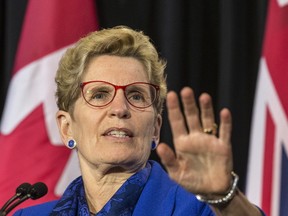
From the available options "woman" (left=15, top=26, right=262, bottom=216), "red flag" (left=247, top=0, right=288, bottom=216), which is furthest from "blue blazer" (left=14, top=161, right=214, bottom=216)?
"red flag" (left=247, top=0, right=288, bottom=216)

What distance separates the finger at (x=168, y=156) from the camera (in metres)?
1.55

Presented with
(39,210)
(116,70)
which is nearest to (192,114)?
(116,70)

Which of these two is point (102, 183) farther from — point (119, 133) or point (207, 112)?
point (207, 112)

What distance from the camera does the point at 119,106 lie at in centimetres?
203

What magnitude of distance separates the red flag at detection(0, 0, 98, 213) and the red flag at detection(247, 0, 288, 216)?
785mm

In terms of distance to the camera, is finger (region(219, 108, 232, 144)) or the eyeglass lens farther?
the eyeglass lens

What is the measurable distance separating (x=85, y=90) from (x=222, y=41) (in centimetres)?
103

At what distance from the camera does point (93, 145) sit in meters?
2.06

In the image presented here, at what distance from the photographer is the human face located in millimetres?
2018

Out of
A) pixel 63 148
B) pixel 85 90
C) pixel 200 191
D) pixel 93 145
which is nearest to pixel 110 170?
pixel 93 145

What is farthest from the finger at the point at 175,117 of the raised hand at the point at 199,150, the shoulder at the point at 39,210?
the shoulder at the point at 39,210

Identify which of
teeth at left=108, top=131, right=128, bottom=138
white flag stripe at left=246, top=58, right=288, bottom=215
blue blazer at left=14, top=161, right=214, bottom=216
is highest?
teeth at left=108, top=131, right=128, bottom=138

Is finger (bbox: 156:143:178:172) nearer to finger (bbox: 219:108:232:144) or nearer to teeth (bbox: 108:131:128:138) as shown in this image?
finger (bbox: 219:108:232:144)

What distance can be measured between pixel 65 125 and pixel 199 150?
79 cm
